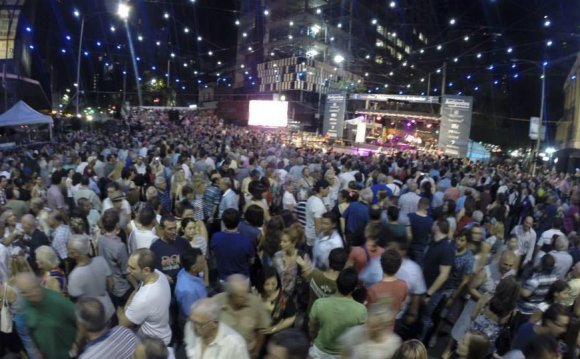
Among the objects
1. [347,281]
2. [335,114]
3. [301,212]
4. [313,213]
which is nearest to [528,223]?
[313,213]

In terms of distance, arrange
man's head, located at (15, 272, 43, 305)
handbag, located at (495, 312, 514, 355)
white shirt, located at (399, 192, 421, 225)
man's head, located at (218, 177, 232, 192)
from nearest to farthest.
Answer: man's head, located at (15, 272, 43, 305), handbag, located at (495, 312, 514, 355), man's head, located at (218, 177, 232, 192), white shirt, located at (399, 192, 421, 225)

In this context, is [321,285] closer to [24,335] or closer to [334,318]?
[334,318]

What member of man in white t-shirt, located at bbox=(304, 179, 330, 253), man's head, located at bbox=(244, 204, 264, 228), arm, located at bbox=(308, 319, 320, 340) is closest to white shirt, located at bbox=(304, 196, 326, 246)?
man in white t-shirt, located at bbox=(304, 179, 330, 253)

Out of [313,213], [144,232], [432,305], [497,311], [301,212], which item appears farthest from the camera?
[301,212]

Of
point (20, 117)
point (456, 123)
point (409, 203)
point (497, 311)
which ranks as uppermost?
point (456, 123)

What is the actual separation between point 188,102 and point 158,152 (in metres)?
57.5

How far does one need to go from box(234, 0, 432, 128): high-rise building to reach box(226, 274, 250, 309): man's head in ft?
112

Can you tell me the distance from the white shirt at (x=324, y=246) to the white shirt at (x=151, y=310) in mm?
1532

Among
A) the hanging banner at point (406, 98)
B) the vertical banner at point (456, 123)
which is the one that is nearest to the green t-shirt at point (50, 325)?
the vertical banner at point (456, 123)

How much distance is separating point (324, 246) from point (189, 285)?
59.5 inches

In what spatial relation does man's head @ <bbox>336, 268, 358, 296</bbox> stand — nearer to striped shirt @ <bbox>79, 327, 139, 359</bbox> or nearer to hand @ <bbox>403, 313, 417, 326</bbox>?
hand @ <bbox>403, 313, 417, 326</bbox>

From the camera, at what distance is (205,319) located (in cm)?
252

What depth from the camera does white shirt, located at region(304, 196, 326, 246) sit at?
5.98 metres

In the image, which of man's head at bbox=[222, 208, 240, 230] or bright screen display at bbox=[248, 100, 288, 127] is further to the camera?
bright screen display at bbox=[248, 100, 288, 127]
